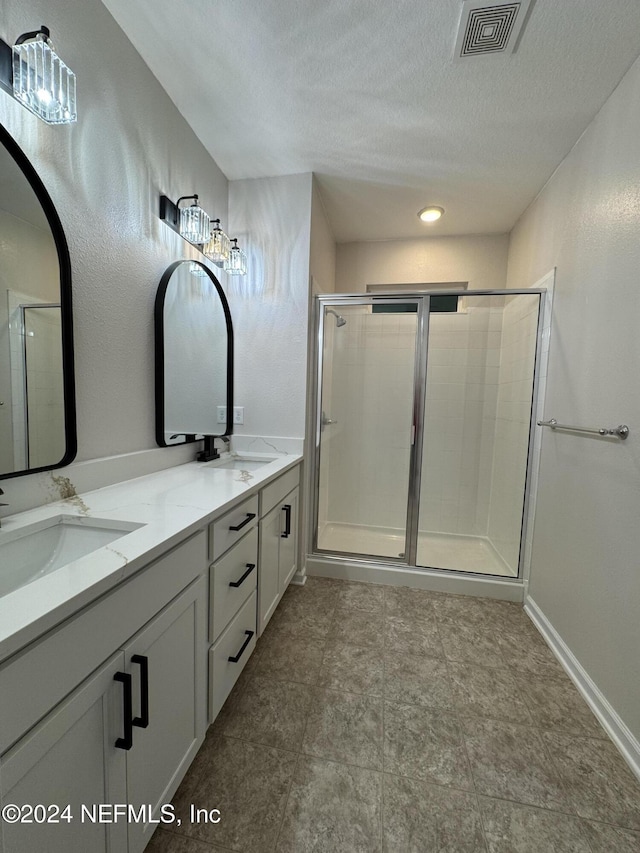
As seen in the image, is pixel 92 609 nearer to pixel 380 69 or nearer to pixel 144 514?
pixel 144 514

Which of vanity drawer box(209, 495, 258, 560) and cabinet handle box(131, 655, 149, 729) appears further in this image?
vanity drawer box(209, 495, 258, 560)

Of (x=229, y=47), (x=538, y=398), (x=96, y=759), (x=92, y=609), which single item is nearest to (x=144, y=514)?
(x=92, y=609)

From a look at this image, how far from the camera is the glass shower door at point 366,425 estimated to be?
2510 millimetres

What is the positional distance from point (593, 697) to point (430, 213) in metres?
2.85

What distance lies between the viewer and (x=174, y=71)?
1457mm

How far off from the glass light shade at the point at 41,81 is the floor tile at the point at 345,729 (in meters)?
2.07

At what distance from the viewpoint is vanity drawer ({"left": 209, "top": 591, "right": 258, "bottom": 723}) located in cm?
114

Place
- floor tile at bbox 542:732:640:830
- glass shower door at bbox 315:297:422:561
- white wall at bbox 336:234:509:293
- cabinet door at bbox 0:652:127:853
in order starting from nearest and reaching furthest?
1. cabinet door at bbox 0:652:127:853
2. floor tile at bbox 542:732:640:830
3. glass shower door at bbox 315:297:422:561
4. white wall at bbox 336:234:509:293

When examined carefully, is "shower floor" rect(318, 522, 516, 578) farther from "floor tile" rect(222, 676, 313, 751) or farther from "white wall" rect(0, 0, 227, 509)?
"white wall" rect(0, 0, 227, 509)

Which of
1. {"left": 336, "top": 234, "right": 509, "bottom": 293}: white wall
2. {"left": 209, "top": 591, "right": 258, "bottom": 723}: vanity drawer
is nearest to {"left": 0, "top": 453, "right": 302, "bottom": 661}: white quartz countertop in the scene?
{"left": 209, "top": 591, "right": 258, "bottom": 723}: vanity drawer

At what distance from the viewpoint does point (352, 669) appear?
1.57m

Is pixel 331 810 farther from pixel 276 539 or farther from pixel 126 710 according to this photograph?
pixel 276 539

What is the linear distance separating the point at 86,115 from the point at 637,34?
77.1 inches

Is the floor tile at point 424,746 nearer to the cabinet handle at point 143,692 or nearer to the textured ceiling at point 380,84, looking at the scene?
the cabinet handle at point 143,692
